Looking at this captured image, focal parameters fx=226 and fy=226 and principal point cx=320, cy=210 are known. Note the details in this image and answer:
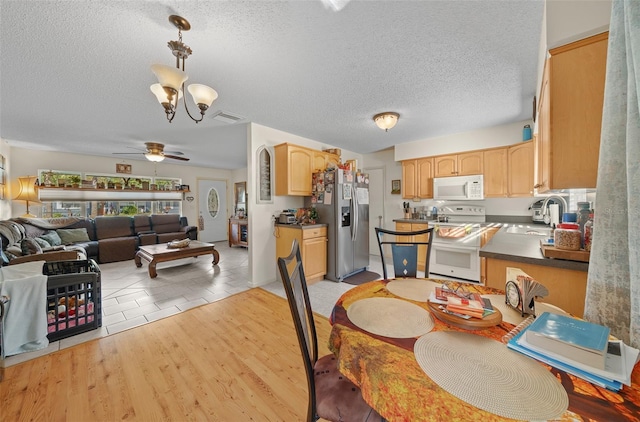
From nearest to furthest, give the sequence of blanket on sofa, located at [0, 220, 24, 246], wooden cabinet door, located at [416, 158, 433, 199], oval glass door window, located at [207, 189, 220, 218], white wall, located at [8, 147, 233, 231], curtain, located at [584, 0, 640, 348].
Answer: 1. curtain, located at [584, 0, 640, 348]
2. blanket on sofa, located at [0, 220, 24, 246]
3. wooden cabinet door, located at [416, 158, 433, 199]
4. white wall, located at [8, 147, 233, 231]
5. oval glass door window, located at [207, 189, 220, 218]

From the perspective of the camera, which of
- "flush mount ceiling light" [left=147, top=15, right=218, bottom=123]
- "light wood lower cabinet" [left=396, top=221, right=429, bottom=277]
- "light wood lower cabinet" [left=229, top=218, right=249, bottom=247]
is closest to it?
"flush mount ceiling light" [left=147, top=15, right=218, bottom=123]

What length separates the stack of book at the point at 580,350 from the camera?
0.57 metres

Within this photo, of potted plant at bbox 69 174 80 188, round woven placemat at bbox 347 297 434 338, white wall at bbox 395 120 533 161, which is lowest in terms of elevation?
round woven placemat at bbox 347 297 434 338

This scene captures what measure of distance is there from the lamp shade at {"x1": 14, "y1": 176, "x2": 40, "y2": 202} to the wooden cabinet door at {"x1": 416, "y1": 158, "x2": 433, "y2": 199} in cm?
720

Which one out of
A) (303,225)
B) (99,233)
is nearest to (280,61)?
(303,225)

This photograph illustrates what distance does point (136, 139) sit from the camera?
13.5 feet

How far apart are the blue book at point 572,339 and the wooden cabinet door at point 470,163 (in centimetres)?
368

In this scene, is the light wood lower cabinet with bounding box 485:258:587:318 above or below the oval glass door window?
below

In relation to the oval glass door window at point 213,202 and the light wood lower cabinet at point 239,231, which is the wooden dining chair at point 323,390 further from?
the oval glass door window at point 213,202

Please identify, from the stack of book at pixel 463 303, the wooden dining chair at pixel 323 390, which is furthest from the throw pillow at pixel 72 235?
the stack of book at pixel 463 303

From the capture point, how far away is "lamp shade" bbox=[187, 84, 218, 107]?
5.93ft

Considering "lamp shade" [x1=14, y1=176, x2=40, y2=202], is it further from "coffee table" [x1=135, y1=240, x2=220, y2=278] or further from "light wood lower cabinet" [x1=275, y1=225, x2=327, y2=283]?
"light wood lower cabinet" [x1=275, y1=225, x2=327, y2=283]

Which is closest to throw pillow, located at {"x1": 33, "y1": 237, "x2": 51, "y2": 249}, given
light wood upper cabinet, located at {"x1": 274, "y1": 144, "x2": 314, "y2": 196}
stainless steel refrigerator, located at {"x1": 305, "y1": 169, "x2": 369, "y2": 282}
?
light wood upper cabinet, located at {"x1": 274, "y1": 144, "x2": 314, "y2": 196}

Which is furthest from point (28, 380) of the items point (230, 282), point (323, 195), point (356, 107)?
point (356, 107)
